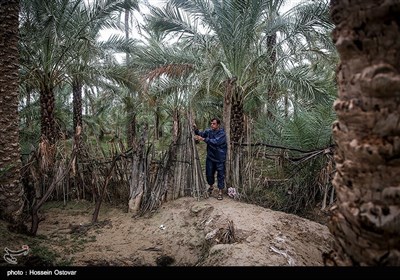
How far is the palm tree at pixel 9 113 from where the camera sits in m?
4.35

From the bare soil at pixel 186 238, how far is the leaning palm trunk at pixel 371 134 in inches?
83.4

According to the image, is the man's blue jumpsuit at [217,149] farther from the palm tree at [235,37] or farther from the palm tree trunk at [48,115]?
the palm tree trunk at [48,115]

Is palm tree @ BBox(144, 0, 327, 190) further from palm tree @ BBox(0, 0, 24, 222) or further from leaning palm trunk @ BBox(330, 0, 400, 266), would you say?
leaning palm trunk @ BBox(330, 0, 400, 266)

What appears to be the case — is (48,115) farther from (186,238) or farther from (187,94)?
(186,238)

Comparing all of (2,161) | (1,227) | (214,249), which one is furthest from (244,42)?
(1,227)

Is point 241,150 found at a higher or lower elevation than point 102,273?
higher

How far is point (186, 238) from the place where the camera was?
4383 mm

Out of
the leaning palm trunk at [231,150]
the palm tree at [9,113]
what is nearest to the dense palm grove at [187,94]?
the leaning palm trunk at [231,150]

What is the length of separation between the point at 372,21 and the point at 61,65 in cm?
746

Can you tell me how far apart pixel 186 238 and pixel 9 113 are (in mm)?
3442

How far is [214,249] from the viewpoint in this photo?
138 inches

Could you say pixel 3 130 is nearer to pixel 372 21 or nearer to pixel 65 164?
pixel 65 164

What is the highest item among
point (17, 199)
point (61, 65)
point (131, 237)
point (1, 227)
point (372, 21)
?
point (61, 65)

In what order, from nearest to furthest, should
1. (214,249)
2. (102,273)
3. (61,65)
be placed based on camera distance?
(102,273) → (214,249) → (61,65)
